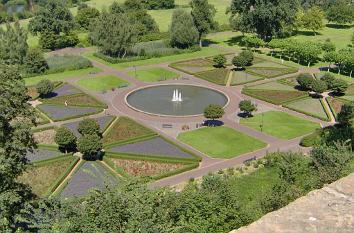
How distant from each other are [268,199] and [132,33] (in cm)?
6565

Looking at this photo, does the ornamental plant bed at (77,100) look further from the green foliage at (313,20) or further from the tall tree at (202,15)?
the green foliage at (313,20)

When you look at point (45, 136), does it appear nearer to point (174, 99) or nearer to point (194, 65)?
point (174, 99)

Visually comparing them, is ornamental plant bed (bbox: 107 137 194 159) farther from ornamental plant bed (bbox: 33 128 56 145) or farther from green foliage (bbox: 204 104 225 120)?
ornamental plant bed (bbox: 33 128 56 145)

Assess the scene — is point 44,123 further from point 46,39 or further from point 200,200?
point 46,39

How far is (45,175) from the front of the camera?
4822 cm

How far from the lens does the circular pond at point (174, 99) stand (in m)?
67.7

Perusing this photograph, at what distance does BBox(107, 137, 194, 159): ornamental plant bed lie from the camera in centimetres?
5274

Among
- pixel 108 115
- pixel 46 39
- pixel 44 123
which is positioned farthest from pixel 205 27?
pixel 44 123

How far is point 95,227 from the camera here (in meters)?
23.1

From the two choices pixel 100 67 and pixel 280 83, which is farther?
pixel 100 67

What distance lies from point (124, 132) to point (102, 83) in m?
24.5

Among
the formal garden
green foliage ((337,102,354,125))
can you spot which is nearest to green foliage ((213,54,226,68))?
the formal garden

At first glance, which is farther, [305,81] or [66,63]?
[66,63]

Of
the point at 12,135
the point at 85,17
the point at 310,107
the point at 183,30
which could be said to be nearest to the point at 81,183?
the point at 12,135
